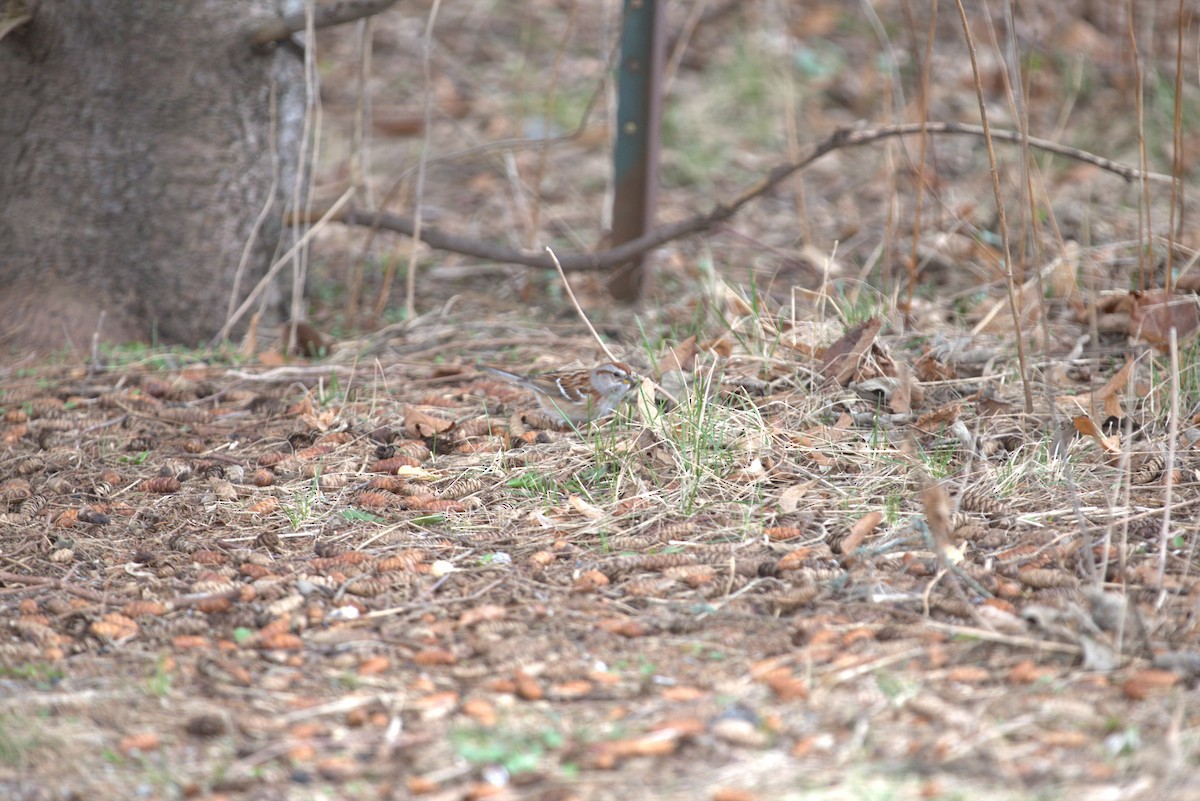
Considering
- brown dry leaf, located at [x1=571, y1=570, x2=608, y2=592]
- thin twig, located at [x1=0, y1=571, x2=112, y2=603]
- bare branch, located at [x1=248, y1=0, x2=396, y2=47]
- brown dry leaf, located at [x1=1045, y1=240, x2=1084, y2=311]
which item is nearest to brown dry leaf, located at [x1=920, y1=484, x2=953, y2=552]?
brown dry leaf, located at [x1=571, y1=570, x2=608, y2=592]

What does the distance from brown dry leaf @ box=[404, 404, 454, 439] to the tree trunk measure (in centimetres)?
102

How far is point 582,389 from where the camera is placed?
3121 millimetres

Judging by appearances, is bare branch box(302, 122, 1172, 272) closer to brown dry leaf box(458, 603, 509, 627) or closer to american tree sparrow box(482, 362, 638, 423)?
american tree sparrow box(482, 362, 638, 423)

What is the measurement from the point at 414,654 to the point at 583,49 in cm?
523

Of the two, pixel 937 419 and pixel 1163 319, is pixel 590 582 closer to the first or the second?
pixel 937 419

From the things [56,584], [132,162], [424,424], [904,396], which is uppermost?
[132,162]

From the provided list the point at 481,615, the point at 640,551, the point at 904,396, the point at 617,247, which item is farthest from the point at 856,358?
the point at 481,615

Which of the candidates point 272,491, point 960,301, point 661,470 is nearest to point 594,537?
point 661,470

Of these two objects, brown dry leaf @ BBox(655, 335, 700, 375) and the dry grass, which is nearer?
the dry grass

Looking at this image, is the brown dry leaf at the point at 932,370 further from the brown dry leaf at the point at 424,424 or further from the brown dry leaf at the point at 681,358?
the brown dry leaf at the point at 424,424

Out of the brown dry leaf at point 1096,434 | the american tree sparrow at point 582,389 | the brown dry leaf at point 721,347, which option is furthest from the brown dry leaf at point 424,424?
the brown dry leaf at point 1096,434

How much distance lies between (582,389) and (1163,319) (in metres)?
1.60

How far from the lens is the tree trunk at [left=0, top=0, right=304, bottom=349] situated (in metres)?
3.55

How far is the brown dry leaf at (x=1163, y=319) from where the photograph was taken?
124 inches
